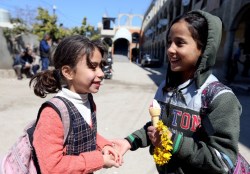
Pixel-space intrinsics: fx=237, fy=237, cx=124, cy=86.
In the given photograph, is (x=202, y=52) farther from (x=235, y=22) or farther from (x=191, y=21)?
(x=235, y=22)

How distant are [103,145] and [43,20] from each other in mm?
16849

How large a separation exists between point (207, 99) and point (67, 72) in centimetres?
88

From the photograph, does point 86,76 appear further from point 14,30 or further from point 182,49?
point 14,30

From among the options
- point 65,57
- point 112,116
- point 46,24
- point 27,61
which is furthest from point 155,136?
point 46,24

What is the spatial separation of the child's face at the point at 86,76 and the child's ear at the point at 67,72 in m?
0.01

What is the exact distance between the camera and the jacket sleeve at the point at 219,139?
1207 mm

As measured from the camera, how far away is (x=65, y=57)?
1522mm

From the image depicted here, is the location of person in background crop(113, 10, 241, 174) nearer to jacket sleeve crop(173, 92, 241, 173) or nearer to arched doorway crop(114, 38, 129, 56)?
jacket sleeve crop(173, 92, 241, 173)

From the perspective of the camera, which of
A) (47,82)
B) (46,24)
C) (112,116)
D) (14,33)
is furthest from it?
(46,24)

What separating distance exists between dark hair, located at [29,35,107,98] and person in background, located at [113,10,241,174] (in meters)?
0.51

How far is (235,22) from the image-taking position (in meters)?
10.7

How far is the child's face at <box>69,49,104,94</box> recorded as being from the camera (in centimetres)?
152

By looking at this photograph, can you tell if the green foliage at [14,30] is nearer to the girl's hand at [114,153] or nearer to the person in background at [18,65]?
the person in background at [18,65]

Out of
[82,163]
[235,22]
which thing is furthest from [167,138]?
[235,22]
